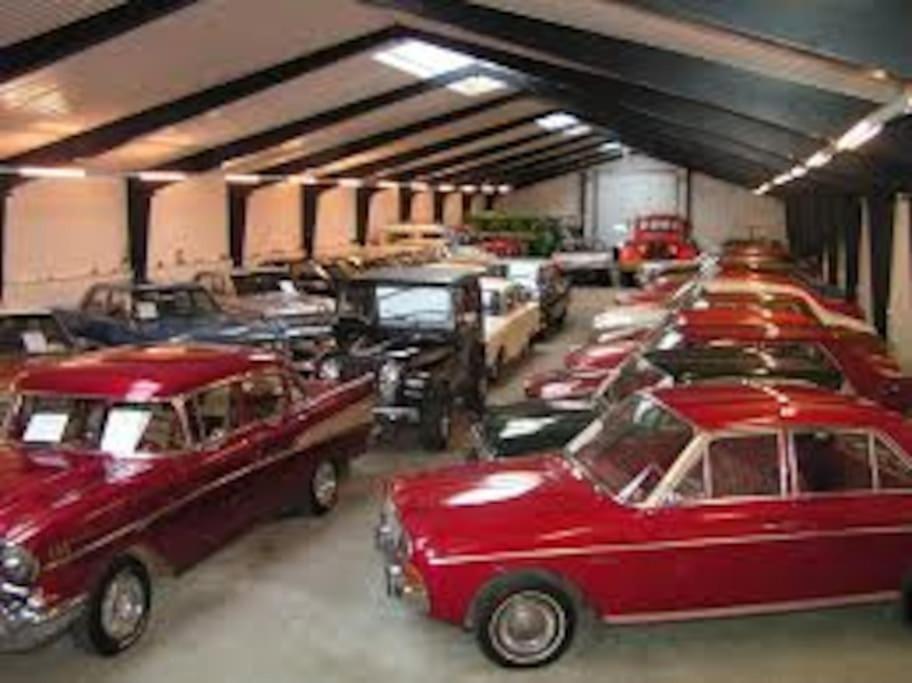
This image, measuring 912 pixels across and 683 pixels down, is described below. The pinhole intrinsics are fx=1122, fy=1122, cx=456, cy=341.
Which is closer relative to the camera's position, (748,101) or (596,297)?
(748,101)

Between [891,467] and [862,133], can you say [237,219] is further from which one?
[891,467]

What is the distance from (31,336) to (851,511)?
9.71 meters

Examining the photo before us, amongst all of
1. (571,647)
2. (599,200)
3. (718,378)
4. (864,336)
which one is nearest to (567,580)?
(571,647)

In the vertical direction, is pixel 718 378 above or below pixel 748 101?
below

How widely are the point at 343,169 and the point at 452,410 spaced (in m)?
19.5

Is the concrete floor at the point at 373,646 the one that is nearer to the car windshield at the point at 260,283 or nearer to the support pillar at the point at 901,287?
the support pillar at the point at 901,287

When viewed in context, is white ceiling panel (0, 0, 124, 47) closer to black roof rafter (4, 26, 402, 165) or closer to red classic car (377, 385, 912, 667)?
black roof rafter (4, 26, 402, 165)

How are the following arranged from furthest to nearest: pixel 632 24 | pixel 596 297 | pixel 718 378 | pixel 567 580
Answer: pixel 596 297
pixel 632 24
pixel 718 378
pixel 567 580

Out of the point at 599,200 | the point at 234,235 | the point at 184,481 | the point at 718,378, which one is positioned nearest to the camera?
the point at 184,481

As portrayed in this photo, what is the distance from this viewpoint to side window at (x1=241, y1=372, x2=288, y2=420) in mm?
8344

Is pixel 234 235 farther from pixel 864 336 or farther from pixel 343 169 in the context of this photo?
pixel 864 336

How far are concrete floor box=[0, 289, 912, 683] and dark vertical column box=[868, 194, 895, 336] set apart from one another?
12.3 m

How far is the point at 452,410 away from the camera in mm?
12523

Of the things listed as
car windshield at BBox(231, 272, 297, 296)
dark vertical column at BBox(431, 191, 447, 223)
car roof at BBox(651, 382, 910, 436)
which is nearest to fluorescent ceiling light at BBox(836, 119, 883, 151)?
car roof at BBox(651, 382, 910, 436)
